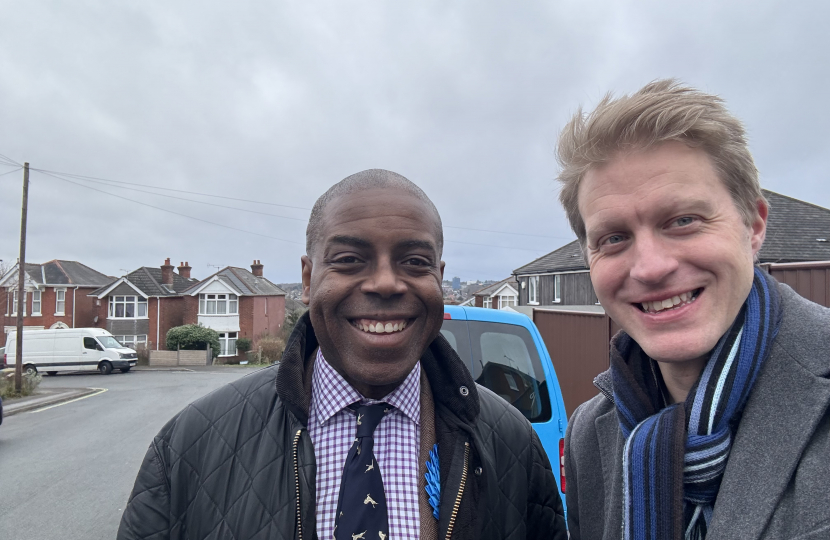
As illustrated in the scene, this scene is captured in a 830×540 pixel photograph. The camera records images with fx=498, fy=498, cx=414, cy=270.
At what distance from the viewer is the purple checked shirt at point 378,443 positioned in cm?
155

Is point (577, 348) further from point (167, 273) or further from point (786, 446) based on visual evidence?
point (167, 273)

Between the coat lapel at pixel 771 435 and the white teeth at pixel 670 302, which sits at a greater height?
the white teeth at pixel 670 302

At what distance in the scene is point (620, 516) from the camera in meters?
1.47

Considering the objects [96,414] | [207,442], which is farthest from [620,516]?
[96,414]

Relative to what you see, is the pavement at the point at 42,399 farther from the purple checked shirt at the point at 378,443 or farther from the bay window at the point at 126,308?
the bay window at the point at 126,308

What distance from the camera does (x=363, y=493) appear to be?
5.03 feet

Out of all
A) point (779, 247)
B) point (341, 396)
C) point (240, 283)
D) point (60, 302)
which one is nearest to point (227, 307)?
point (240, 283)

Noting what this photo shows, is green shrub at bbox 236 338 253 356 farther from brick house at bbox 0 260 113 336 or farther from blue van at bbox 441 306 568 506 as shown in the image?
blue van at bbox 441 306 568 506

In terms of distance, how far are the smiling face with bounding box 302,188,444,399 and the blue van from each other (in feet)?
6.70

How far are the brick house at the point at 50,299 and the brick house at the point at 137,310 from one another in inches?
53.2

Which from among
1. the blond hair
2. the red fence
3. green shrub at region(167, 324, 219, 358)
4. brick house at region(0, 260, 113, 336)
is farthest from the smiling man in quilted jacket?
brick house at region(0, 260, 113, 336)

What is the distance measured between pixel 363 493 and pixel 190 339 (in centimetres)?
3696

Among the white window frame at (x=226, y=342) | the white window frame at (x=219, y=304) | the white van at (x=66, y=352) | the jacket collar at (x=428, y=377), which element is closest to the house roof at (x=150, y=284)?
the white window frame at (x=219, y=304)

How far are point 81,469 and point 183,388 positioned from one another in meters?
12.0
